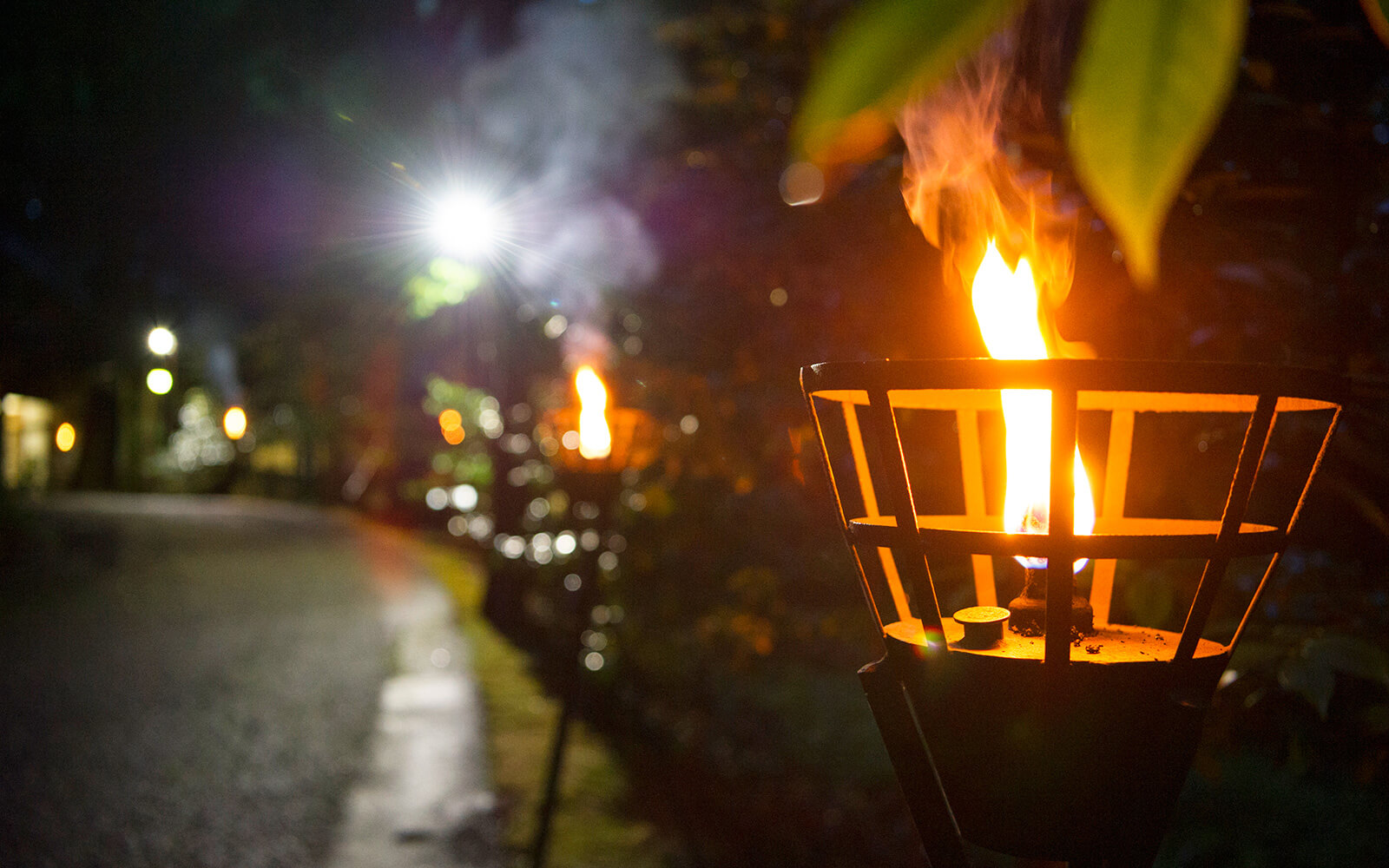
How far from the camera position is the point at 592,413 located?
3.32 meters

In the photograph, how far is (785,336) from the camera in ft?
9.54

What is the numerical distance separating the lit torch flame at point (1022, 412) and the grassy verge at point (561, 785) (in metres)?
3.66

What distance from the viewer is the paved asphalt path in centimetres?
458

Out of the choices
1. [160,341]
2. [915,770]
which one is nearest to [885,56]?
[915,770]

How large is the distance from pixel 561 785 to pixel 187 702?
3658mm

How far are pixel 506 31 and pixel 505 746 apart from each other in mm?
7089

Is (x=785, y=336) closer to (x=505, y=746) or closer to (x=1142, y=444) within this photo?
(x=1142, y=444)

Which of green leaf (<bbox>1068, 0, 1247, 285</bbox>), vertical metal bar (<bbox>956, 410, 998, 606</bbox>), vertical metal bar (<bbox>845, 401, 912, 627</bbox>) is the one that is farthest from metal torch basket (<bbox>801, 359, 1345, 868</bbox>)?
green leaf (<bbox>1068, 0, 1247, 285</bbox>)

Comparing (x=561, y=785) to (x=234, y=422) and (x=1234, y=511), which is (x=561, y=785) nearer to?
(x=1234, y=511)

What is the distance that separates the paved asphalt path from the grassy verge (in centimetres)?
71

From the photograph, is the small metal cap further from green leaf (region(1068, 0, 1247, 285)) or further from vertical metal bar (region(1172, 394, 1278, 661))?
green leaf (region(1068, 0, 1247, 285))

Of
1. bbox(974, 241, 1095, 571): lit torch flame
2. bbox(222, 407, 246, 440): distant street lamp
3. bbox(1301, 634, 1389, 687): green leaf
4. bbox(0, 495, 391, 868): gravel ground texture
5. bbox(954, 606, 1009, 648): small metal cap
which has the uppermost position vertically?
bbox(222, 407, 246, 440): distant street lamp

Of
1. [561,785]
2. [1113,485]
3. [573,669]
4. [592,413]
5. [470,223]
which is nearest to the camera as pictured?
[1113,485]

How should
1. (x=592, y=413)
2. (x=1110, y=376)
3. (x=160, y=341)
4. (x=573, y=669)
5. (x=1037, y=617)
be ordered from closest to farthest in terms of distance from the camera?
1. (x=1110, y=376)
2. (x=1037, y=617)
3. (x=592, y=413)
4. (x=573, y=669)
5. (x=160, y=341)
